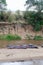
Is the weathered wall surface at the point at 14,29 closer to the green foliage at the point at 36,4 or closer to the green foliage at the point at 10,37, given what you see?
Result: the green foliage at the point at 10,37

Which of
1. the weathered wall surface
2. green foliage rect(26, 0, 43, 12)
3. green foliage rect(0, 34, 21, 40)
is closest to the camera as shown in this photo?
green foliage rect(0, 34, 21, 40)

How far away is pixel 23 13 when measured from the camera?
28.3 metres

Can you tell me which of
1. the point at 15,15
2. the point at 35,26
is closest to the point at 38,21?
the point at 35,26

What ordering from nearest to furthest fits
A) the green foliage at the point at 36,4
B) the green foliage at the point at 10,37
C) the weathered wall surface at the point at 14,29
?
the green foliage at the point at 10,37 → the weathered wall surface at the point at 14,29 → the green foliage at the point at 36,4

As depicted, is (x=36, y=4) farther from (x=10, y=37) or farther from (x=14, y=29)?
(x=10, y=37)

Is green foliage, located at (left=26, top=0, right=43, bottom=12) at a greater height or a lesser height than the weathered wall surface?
greater

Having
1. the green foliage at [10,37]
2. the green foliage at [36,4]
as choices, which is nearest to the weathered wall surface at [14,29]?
the green foliage at [10,37]

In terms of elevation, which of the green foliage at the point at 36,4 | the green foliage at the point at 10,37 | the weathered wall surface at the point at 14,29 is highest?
the green foliage at the point at 36,4

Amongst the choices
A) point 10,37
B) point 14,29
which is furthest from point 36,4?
point 10,37

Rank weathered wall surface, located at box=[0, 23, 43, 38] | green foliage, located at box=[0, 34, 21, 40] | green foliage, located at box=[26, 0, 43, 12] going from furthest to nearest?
green foliage, located at box=[26, 0, 43, 12], weathered wall surface, located at box=[0, 23, 43, 38], green foliage, located at box=[0, 34, 21, 40]

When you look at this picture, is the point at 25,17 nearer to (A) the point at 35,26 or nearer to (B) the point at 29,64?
(A) the point at 35,26

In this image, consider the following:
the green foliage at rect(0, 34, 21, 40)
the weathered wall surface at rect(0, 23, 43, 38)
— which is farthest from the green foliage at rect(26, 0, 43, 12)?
the green foliage at rect(0, 34, 21, 40)

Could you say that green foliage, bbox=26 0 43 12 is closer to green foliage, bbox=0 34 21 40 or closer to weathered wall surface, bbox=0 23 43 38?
weathered wall surface, bbox=0 23 43 38

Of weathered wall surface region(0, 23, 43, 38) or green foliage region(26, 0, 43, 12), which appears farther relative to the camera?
green foliage region(26, 0, 43, 12)
